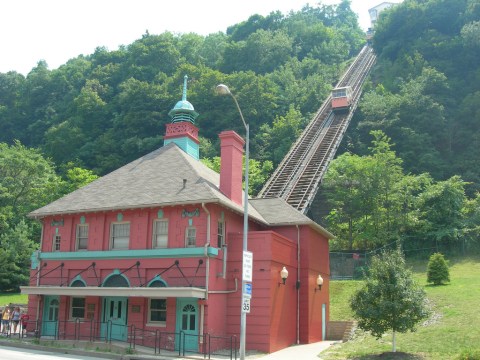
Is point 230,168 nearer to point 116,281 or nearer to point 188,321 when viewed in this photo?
point 188,321

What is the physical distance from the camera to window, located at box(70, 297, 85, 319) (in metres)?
26.2

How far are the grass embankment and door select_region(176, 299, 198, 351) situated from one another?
5469mm

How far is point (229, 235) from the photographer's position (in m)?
25.4

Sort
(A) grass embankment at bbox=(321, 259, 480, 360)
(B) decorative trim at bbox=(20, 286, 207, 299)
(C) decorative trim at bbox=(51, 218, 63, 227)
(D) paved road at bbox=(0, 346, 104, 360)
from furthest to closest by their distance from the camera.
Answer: (C) decorative trim at bbox=(51, 218, 63, 227), (B) decorative trim at bbox=(20, 286, 207, 299), (A) grass embankment at bbox=(321, 259, 480, 360), (D) paved road at bbox=(0, 346, 104, 360)

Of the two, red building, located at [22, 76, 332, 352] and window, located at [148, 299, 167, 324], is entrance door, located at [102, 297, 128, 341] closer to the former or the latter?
red building, located at [22, 76, 332, 352]

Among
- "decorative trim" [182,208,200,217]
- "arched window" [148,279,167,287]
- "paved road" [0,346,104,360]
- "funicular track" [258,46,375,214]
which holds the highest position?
"funicular track" [258,46,375,214]

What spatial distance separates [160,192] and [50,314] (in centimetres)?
865

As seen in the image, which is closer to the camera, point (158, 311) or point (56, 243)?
point (158, 311)

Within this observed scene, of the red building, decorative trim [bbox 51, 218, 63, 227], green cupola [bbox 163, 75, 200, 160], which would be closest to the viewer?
the red building

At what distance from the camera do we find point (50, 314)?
2712cm

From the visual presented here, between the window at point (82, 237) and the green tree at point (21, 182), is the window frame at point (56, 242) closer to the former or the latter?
the window at point (82, 237)

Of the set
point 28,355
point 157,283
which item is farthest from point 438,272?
point 28,355

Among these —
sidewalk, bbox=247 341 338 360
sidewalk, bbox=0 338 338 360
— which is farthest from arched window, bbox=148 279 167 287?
sidewalk, bbox=247 341 338 360

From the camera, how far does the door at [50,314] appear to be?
26656 millimetres
